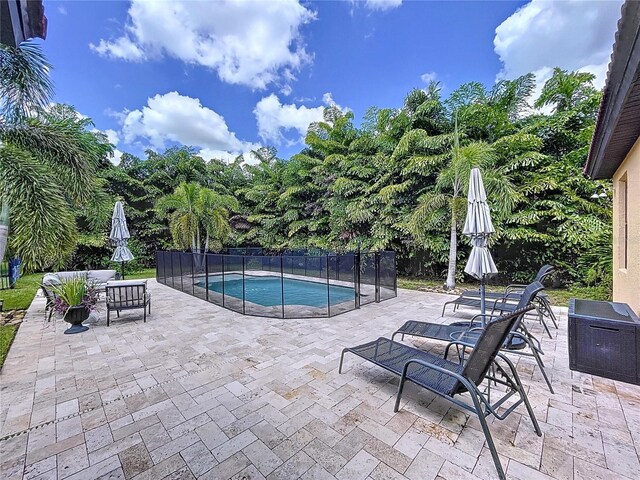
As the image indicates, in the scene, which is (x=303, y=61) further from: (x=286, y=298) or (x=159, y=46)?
(x=286, y=298)

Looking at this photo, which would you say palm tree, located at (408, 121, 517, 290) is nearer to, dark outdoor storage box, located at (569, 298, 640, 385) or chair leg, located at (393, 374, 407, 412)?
dark outdoor storage box, located at (569, 298, 640, 385)

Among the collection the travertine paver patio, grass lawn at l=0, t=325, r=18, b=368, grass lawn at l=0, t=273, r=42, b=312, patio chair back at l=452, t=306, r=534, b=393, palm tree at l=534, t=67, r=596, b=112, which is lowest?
grass lawn at l=0, t=273, r=42, b=312

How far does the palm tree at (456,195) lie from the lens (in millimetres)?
A: 7383

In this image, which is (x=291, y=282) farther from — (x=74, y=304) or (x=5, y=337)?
(x=5, y=337)

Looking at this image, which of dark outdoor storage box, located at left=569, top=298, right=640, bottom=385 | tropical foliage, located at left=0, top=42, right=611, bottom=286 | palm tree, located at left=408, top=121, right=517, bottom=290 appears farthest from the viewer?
palm tree, located at left=408, top=121, right=517, bottom=290

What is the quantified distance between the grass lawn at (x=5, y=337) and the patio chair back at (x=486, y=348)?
5.45 meters

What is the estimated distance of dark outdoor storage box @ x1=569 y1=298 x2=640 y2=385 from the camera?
2.86 m

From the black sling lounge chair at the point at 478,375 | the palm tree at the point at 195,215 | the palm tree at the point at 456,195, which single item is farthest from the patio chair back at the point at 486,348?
the palm tree at the point at 195,215

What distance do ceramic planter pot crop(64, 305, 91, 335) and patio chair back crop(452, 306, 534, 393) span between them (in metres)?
5.90

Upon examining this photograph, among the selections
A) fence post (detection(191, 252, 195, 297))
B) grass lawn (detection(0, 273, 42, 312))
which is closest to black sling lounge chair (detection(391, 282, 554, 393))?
fence post (detection(191, 252, 195, 297))

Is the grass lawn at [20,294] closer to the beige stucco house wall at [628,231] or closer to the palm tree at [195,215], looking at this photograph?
the palm tree at [195,215]

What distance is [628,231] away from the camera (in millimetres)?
4082

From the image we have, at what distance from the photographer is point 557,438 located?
207cm

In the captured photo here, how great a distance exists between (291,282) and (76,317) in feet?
14.2
